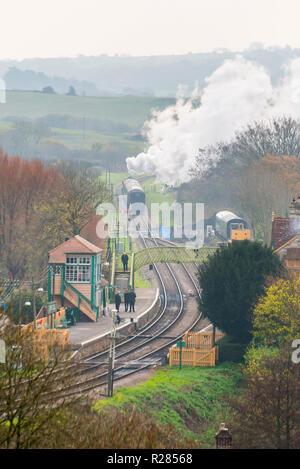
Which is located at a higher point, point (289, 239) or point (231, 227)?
point (231, 227)

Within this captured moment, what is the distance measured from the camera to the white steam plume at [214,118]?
139250 mm

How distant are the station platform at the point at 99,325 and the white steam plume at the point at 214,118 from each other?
Answer: 6026 centimetres

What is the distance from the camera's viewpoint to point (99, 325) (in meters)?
63.9

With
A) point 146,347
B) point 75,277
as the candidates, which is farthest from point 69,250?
point 146,347

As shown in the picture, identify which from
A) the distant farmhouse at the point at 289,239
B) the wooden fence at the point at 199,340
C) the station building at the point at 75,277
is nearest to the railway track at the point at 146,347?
the wooden fence at the point at 199,340

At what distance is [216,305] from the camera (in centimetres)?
5919

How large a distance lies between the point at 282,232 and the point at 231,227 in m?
40.1

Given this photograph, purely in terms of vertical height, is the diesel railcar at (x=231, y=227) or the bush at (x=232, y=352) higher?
the diesel railcar at (x=231, y=227)

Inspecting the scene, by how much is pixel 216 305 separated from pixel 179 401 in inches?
476

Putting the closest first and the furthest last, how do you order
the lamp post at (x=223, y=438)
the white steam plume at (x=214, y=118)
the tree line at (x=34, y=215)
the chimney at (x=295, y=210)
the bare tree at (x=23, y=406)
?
the bare tree at (x=23, y=406), the lamp post at (x=223, y=438), the chimney at (x=295, y=210), the tree line at (x=34, y=215), the white steam plume at (x=214, y=118)

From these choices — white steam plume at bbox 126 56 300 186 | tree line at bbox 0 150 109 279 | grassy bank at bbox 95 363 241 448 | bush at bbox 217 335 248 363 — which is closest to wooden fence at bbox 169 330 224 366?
bush at bbox 217 335 248 363

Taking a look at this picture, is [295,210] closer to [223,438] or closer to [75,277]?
[75,277]

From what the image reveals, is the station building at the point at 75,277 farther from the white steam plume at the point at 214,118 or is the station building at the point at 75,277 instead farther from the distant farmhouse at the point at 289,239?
the white steam plume at the point at 214,118
